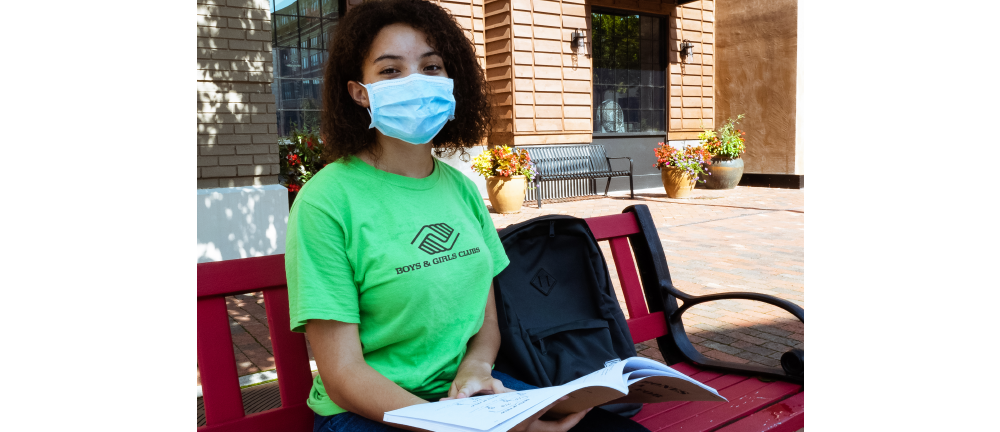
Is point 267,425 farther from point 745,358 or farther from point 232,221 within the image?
point 232,221

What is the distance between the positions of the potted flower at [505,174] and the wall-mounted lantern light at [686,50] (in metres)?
6.19

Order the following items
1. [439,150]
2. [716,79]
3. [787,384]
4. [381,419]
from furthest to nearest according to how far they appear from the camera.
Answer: [716,79] < [787,384] < [439,150] < [381,419]

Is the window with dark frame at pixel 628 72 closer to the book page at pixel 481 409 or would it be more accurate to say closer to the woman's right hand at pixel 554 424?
the woman's right hand at pixel 554 424

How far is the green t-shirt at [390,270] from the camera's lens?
1.58m

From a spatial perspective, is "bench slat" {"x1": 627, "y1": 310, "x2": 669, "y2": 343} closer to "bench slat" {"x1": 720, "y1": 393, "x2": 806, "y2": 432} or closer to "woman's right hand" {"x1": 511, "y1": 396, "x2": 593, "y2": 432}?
"bench slat" {"x1": 720, "y1": 393, "x2": 806, "y2": 432}

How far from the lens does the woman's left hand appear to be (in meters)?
1.66

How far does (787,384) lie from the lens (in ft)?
8.05

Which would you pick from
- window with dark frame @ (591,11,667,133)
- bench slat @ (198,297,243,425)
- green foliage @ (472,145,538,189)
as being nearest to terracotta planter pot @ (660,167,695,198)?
window with dark frame @ (591,11,667,133)

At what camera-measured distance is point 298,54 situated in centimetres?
1104

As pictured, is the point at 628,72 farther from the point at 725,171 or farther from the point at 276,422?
the point at 276,422

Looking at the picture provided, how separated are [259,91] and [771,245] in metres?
5.78

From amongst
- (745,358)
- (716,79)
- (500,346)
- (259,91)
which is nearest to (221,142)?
(259,91)

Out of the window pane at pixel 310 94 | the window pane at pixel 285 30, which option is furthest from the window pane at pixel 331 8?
the window pane at pixel 310 94

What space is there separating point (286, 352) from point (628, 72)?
45.8ft
